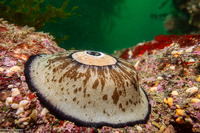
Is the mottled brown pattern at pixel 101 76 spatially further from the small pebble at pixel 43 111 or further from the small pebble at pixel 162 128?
the small pebble at pixel 162 128

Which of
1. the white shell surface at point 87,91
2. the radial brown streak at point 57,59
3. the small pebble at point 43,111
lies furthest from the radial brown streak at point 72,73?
the small pebble at point 43,111

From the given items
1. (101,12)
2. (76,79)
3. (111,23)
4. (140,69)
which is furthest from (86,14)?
(76,79)

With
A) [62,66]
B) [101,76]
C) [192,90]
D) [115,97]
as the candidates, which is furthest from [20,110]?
[192,90]

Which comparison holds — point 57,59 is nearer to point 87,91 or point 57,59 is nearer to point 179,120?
point 87,91

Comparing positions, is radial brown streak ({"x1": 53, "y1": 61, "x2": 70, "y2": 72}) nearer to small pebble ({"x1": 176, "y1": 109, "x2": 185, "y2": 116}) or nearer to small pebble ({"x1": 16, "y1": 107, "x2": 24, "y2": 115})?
small pebble ({"x1": 16, "y1": 107, "x2": 24, "y2": 115})

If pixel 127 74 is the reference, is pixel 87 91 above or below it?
below

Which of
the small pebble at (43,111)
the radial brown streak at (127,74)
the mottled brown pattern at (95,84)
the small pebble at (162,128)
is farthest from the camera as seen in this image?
the radial brown streak at (127,74)

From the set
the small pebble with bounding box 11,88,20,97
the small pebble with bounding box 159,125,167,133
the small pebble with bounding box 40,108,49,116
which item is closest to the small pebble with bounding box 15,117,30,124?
the small pebble with bounding box 40,108,49,116

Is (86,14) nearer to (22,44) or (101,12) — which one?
(101,12)
